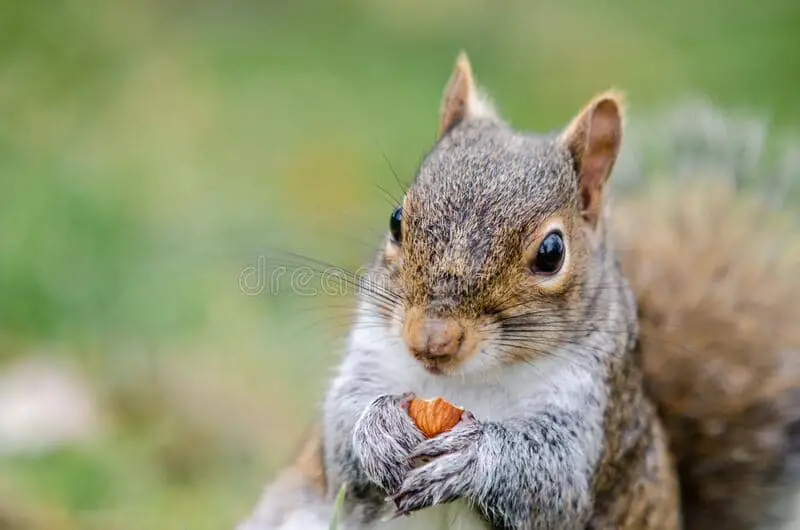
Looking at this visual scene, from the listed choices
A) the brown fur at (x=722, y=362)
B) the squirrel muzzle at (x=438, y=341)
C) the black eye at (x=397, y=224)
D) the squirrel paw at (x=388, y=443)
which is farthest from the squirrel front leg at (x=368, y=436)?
the brown fur at (x=722, y=362)

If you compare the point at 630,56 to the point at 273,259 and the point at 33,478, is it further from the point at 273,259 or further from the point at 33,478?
the point at 33,478

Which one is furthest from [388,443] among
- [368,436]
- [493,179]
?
[493,179]

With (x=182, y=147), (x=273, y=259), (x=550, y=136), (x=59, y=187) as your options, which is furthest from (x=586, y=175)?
(x=182, y=147)

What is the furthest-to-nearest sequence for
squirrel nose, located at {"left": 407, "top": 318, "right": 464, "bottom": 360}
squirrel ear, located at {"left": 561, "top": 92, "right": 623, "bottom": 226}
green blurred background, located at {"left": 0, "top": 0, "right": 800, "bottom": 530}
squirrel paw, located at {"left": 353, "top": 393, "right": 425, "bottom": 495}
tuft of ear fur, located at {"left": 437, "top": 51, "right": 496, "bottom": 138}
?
green blurred background, located at {"left": 0, "top": 0, "right": 800, "bottom": 530} → tuft of ear fur, located at {"left": 437, "top": 51, "right": 496, "bottom": 138} → squirrel ear, located at {"left": 561, "top": 92, "right": 623, "bottom": 226} → squirrel paw, located at {"left": 353, "top": 393, "right": 425, "bottom": 495} → squirrel nose, located at {"left": 407, "top": 318, "right": 464, "bottom": 360}

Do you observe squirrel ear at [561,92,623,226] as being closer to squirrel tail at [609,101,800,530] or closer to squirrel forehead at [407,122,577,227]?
squirrel forehead at [407,122,577,227]

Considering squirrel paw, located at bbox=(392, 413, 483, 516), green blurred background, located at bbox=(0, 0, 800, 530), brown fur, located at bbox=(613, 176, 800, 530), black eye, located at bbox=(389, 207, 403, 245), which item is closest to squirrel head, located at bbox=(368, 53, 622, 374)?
black eye, located at bbox=(389, 207, 403, 245)

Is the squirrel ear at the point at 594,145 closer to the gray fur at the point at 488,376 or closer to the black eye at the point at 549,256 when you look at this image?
the gray fur at the point at 488,376
